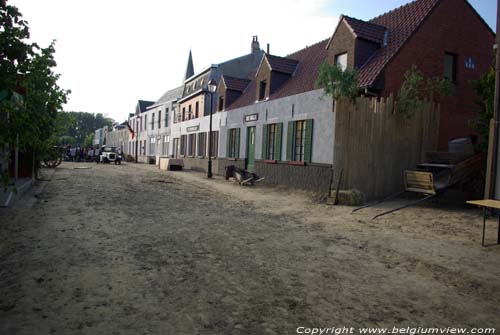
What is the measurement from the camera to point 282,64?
64.8ft

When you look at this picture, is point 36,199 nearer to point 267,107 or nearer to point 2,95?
point 2,95

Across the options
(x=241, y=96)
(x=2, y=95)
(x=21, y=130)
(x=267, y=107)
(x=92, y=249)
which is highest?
(x=241, y=96)

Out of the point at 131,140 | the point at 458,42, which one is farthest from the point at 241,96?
the point at 131,140

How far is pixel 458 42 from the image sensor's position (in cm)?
1465

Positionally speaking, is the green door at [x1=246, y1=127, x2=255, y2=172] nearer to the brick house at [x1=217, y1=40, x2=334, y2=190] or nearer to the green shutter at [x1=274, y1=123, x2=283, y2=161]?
the brick house at [x1=217, y1=40, x2=334, y2=190]

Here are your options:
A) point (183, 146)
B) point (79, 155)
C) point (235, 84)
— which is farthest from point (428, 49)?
point (79, 155)

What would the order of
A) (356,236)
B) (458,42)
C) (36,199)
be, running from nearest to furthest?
(356,236), (36,199), (458,42)

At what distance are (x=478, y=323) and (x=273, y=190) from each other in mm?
11768

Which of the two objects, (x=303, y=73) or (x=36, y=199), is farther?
(x=303, y=73)

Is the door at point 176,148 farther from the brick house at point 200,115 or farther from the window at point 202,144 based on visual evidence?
the window at point 202,144

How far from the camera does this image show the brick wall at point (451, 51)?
13.3m

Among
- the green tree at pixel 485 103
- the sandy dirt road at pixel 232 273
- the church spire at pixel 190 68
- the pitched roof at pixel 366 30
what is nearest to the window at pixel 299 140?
the pitched roof at pixel 366 30

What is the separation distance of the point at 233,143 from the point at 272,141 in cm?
493

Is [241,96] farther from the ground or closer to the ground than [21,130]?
farther from the ground
